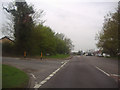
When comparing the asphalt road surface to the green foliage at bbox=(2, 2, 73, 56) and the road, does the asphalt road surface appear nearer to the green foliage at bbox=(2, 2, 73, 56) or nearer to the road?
the road

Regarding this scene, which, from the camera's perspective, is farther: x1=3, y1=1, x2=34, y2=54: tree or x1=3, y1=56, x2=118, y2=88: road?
x1=3, y1=1, x2=34, y2=54: tree

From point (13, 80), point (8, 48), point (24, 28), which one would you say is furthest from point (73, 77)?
point (8, 48)

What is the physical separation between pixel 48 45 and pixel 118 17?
55.9 ft

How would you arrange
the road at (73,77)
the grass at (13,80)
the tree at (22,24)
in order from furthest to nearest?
the tree at (22,24)
the road at (73,77)
the grass at (13,80)

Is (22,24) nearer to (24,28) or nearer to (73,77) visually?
(24,28)

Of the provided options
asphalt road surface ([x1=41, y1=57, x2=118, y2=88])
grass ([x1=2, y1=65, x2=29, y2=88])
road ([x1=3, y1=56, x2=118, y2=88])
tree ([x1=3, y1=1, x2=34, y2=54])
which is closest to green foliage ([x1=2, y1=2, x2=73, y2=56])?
tree ([x1=3, y1=1, x2=34, y2=54])

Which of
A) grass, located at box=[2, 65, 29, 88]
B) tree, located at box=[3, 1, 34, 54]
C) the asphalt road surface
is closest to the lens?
grass, located at box=[2, 65, 29, 88]

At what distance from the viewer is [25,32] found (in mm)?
33844

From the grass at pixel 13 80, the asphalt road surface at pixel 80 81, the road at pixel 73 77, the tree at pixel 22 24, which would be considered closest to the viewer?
the grass at pixel 13 80

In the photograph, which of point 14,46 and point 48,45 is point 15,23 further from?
point 48,45

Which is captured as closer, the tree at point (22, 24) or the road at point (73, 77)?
the road at point (73, 77)

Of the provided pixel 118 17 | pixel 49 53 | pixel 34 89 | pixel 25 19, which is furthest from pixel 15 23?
pixel 34 89

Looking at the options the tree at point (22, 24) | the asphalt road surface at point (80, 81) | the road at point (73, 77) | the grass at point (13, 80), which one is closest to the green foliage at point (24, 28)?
the tree at point (22, 24)

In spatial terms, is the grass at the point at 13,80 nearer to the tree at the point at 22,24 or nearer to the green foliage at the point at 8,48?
the tree at the point at 22,24
